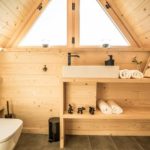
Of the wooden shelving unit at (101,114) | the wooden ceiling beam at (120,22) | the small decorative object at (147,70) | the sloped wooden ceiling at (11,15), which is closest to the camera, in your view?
the sloped wooden ceiling at (11,15)

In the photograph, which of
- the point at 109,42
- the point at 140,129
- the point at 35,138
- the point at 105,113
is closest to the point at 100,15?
the point at 109,42

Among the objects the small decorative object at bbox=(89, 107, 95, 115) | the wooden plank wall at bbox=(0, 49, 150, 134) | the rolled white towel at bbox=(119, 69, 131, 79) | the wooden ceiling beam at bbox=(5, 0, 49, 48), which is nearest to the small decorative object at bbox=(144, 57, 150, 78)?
the wooden plank wall at bbox=(0, 49, 150, 134)

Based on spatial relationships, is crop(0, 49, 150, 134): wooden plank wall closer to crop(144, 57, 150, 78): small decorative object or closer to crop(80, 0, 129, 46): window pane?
crop(144, 57, 150, 78): small decorative object

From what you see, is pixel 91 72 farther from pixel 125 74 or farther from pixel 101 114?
pixel 101 114

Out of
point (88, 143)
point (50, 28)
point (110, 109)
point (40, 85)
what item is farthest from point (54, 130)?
point (50, 28)

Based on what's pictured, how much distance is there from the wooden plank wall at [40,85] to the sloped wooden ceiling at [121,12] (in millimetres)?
262

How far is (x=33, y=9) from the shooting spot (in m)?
2.34

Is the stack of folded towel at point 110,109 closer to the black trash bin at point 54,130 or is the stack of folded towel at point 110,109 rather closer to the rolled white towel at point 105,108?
the rolled white towel at point 105,108

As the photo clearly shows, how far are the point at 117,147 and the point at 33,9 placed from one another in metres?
2.15

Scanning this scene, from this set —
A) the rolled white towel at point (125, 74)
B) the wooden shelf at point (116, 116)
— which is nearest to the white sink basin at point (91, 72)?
the rolled white towel at point (125, 74)

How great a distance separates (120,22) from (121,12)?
0.44 feet

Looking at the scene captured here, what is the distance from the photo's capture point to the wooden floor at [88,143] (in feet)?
7.00

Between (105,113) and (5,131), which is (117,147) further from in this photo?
(5,131)

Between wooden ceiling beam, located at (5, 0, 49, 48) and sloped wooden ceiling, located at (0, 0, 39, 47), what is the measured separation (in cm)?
3
